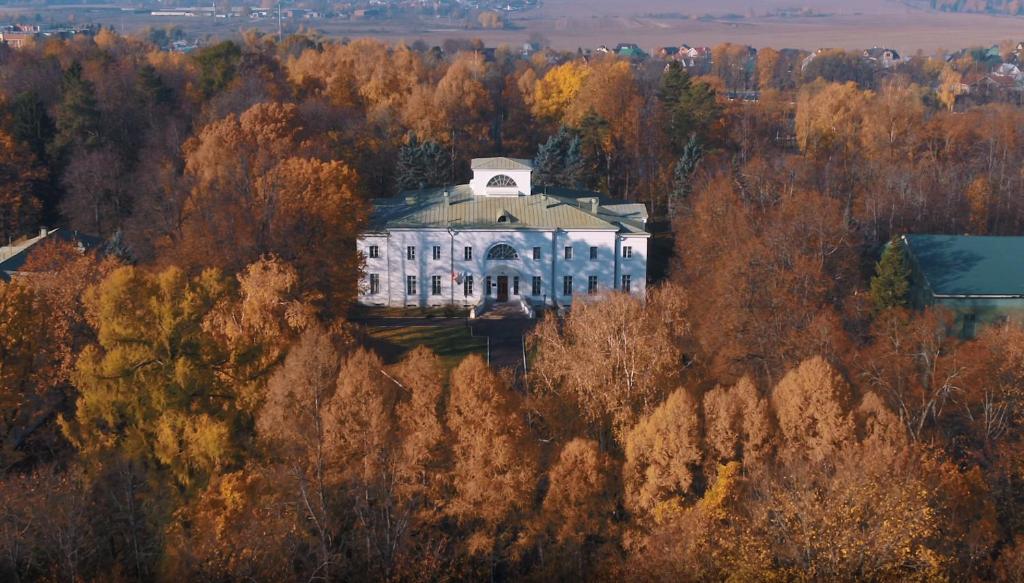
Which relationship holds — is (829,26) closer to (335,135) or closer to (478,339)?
(335,135)

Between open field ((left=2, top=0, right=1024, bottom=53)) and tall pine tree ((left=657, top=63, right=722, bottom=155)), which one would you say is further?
open field ((left=2, top=0, right=1024, bottom=53))

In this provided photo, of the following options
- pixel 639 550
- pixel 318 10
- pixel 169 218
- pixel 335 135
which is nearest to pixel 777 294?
pixel 639 550

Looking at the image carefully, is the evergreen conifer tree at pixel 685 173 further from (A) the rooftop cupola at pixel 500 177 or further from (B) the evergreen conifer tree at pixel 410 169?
(B) the evergreen conifer tree at pixel 410 169

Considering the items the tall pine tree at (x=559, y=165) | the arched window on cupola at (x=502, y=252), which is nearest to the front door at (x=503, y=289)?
the arched window on cupola at (x=502, y=252)

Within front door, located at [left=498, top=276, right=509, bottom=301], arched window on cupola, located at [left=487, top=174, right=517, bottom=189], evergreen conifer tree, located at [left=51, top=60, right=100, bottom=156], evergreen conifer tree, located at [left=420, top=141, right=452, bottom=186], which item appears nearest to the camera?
front door, located at [left=498, top=276, right=509, bottom=301]

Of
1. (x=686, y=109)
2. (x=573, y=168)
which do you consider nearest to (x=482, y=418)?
(x=573, y=168)

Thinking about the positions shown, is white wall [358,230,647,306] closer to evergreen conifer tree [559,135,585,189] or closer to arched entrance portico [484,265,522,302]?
arched entrance portico [484,265,522,302]

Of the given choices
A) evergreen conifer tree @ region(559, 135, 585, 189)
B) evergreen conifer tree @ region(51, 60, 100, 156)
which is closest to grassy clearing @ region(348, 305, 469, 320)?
evergreen conifer tree @ region(559, 135, 585, 189)

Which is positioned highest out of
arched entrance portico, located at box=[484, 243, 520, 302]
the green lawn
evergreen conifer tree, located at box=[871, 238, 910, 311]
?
evergreen conifer tree, located at box=[871, 238, 910, 311]
